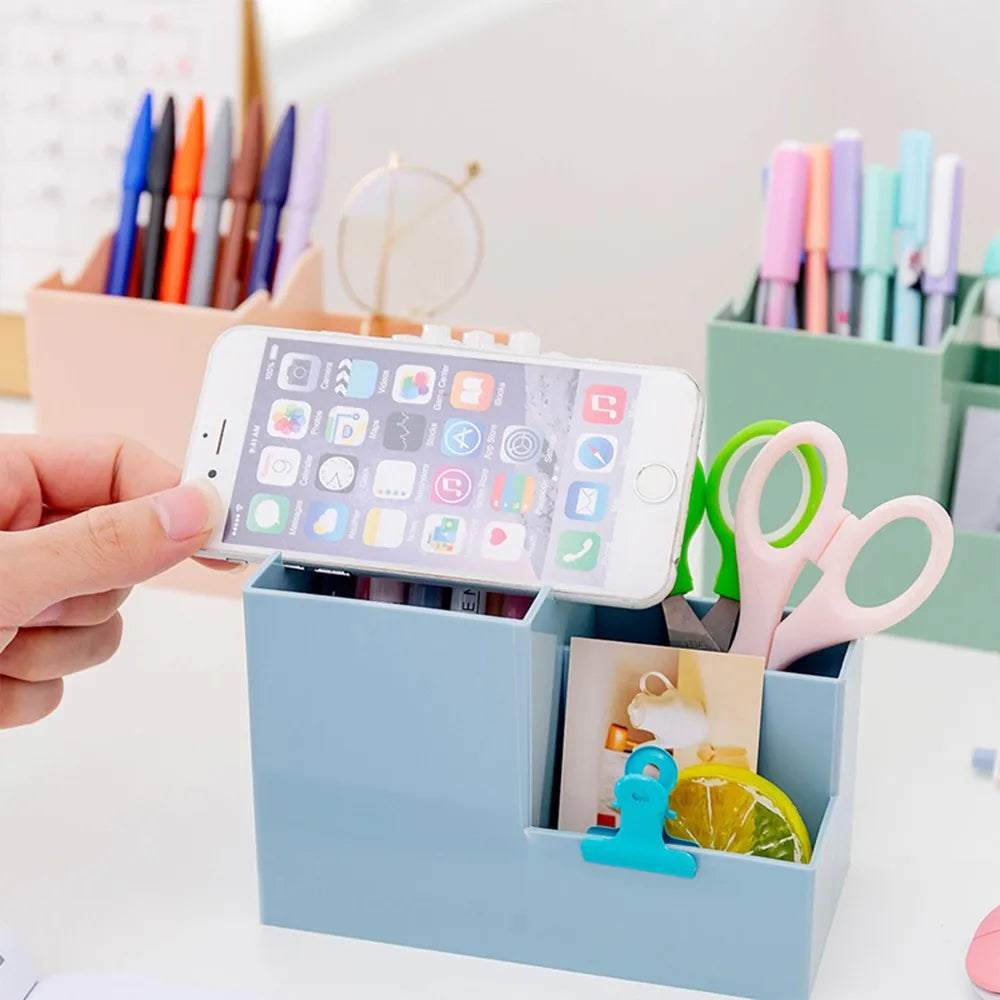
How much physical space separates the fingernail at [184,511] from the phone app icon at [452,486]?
0.26 feet

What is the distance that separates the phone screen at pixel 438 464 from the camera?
52 centimetres

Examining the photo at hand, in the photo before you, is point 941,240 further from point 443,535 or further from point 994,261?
point 443,535

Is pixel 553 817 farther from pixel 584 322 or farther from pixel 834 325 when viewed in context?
pixel 584 322

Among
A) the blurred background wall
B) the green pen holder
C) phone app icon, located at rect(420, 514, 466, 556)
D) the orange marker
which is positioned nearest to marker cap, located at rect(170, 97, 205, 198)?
the orange marker

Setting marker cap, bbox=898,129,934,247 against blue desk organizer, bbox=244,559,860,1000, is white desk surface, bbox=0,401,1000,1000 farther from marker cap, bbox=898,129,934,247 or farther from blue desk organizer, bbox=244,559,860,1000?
marker cap, bbox=898,129,934,247

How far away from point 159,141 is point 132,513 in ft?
1.28

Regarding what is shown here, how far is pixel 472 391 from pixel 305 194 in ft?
1.15

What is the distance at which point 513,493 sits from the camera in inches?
20.9

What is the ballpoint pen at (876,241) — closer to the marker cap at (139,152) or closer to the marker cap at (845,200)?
the marker cap at (845,200)

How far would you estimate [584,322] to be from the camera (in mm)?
1079

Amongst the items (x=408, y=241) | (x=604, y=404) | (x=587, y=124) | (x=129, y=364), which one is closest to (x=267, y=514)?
(x=604, y=404)

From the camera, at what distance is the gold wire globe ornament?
0.90m

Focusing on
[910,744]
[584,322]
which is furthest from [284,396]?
[584,322]

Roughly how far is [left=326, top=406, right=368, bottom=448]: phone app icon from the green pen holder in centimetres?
27
